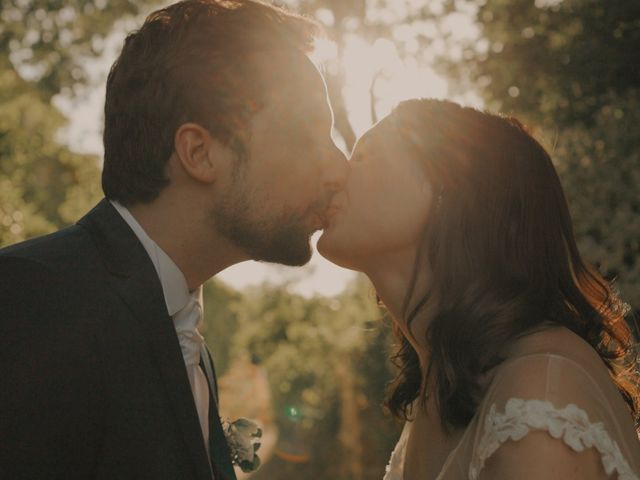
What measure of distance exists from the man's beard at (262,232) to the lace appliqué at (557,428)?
1.11 meters

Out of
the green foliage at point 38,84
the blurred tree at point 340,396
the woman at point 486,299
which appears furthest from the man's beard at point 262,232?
the green foliage at point 38,84

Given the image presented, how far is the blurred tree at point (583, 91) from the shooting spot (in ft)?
34.2

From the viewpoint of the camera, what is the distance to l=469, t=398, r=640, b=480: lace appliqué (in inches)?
112

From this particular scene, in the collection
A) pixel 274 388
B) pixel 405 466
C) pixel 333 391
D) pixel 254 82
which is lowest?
pixel 274 388

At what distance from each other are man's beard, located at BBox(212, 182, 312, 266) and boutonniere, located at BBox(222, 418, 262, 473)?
2.57ft

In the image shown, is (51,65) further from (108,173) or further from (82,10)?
(108,173)

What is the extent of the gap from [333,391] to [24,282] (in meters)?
14.6

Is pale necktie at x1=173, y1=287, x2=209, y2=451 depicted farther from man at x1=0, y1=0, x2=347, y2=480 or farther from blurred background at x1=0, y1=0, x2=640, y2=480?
blurred background at x1=0, y1=0, x2=640, y2=480

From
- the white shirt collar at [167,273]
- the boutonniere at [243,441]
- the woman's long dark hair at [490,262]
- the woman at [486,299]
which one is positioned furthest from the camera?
the boutonniere at [243,441]

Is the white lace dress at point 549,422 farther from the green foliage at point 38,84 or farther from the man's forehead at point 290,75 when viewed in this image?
the green foliage at point 38,84

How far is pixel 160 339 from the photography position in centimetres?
285

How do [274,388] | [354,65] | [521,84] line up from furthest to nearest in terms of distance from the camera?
[274,388] < [521,84] < [354,65]

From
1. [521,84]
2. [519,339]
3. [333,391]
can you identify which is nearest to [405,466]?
[519,339]

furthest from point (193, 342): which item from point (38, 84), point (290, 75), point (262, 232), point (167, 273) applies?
point (38, 84)
